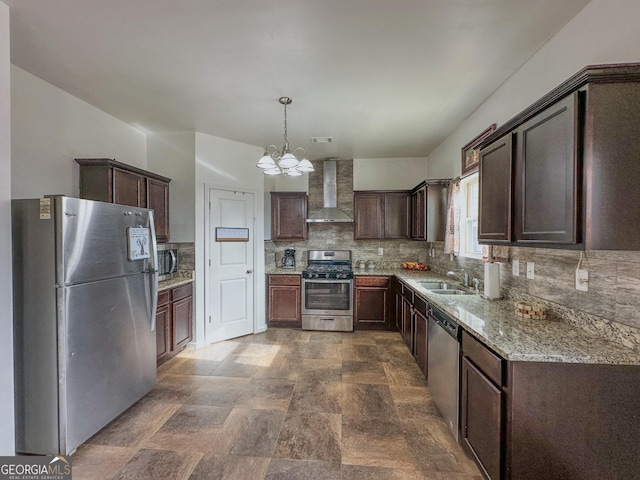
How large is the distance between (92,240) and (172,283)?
1408 mm

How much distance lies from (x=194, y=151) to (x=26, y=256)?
2.24m

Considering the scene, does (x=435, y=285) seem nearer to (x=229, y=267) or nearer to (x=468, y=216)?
(x=468, y=216)

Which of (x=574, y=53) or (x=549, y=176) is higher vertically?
(x=574, y=53)

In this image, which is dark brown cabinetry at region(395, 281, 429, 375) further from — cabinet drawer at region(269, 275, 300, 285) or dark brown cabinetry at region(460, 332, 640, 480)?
cabinet drawer at region(269, 275, 300, 285)

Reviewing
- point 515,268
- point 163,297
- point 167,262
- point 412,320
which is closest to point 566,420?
point 515,268

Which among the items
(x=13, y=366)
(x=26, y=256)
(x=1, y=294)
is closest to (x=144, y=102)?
(x=26, y=256)

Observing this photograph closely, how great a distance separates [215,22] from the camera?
1754mm

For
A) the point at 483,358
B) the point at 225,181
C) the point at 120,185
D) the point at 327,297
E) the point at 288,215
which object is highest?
the point at 225,181

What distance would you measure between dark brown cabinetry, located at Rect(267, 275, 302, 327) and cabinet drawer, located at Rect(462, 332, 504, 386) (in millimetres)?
2877

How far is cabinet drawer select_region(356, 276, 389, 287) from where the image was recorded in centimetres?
426

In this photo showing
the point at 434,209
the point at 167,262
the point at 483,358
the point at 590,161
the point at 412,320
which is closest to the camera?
the point at 590,161

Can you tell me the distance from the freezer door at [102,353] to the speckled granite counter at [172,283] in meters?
0.59

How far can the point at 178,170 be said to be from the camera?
371 cm

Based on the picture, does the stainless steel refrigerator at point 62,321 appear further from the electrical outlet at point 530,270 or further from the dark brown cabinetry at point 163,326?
the electrical outlet at point 530,270
